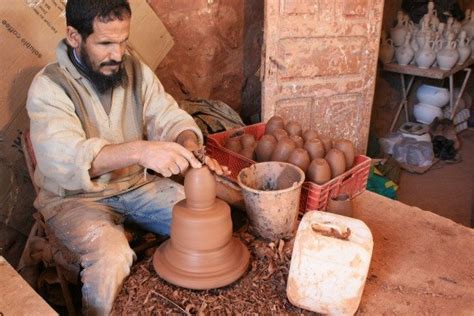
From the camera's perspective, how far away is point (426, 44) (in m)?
4.89

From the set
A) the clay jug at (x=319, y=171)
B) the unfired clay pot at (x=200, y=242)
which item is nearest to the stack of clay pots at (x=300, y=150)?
the clay jug at (x=319, y=171)

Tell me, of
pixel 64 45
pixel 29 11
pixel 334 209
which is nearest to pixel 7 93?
pixel 29 11

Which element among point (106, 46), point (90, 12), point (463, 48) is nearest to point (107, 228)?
point (106, 46)

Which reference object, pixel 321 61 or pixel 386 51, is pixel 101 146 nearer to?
pixel 321 61

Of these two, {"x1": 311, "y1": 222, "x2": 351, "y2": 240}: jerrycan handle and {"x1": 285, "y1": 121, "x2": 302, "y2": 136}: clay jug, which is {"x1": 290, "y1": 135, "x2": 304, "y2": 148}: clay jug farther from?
{"x1": 311, "y1": 222, "x2": 351, "y2": 240}: jerrycan handle

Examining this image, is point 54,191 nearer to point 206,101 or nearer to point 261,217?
point 261,217

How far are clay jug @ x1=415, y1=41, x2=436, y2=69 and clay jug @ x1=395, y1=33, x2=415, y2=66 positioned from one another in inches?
3.8

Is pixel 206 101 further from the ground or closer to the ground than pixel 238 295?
further from the ground

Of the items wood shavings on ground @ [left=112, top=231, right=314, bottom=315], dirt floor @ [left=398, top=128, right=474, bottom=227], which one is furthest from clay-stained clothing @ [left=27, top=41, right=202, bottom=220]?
dirt floor @ [left=398, top=128, right=474, bottom=227]

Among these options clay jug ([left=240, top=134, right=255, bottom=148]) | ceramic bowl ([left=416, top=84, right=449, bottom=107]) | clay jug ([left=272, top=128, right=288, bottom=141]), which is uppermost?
clay jug ([left=272, top=128, right=288, bottom=141])

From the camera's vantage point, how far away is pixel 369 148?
495 cm

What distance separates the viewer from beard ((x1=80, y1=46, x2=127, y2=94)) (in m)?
1.88

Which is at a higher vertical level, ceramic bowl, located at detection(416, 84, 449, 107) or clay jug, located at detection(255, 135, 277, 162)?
clay jug, located at detection(255, 135, 277, 162)

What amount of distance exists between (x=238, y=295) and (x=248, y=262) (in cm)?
16
